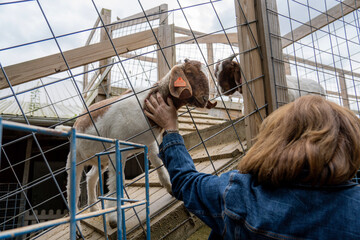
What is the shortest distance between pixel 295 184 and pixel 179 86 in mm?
1375

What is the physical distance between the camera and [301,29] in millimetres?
3688

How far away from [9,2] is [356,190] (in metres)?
1.89

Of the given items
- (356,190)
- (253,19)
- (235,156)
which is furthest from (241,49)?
(356,190)

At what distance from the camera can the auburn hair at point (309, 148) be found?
0.73 metres

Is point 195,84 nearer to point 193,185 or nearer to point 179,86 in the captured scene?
point 179,86

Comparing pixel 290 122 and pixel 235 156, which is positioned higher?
pixel 290 122

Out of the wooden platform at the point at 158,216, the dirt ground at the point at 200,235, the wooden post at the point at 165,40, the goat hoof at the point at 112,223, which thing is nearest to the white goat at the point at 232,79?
the wooden post at the point at 165,40

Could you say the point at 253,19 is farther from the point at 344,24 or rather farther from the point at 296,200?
the point at 296,200

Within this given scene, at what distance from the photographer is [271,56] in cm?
235

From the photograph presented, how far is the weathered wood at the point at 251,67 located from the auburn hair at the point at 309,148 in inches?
57.4

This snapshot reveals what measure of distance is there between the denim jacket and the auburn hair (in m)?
0.03

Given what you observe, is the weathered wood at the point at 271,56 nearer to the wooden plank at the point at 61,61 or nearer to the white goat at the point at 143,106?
the white goat at the point at 143,106

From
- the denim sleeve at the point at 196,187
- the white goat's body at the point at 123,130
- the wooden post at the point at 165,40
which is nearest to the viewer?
the denim sleeve at the point at 196,187

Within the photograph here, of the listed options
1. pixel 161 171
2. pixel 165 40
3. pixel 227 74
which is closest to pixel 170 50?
pixel 165 40
